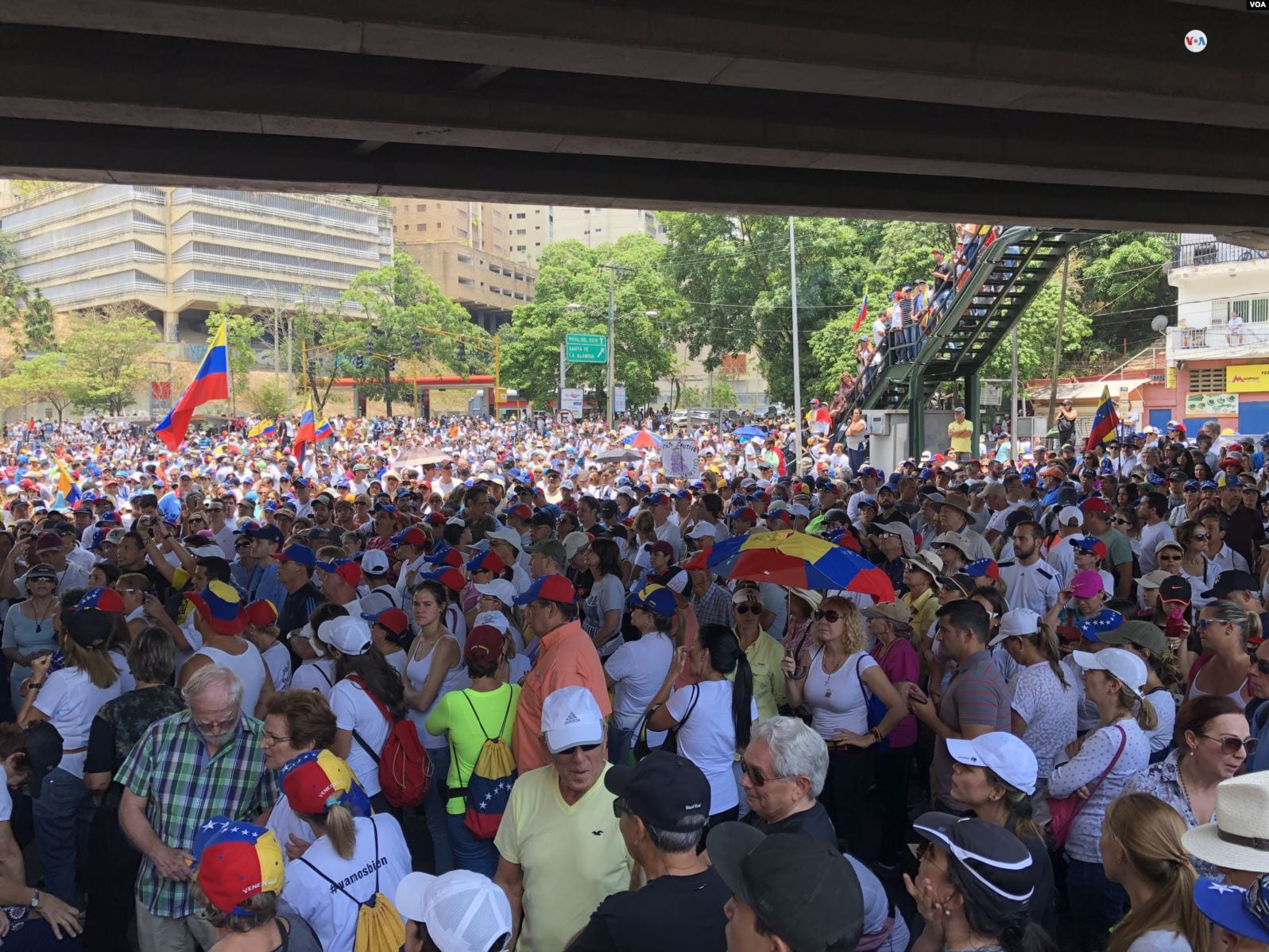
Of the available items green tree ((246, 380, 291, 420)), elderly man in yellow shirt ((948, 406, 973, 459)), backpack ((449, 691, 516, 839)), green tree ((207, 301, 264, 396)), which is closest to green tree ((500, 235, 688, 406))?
green tree ((246, 380, 291, 420))

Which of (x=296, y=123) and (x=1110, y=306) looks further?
(x=1110, y=306)

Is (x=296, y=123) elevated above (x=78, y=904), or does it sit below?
above

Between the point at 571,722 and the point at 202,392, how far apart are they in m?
15.5

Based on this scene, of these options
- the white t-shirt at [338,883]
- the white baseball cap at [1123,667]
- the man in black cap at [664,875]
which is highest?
the white baseball cap at [1123,667]

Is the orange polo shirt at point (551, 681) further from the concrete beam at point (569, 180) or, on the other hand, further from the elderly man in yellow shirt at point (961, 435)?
the elderly man in yellow shirt at point (961, 435)

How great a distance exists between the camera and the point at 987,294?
25.1 meters

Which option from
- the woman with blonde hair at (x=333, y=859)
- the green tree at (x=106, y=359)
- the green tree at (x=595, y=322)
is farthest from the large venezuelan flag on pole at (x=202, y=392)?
the green tree at (x=106, y=359)

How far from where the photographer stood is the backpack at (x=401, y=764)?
5.07 meters

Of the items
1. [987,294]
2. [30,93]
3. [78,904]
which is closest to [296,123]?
[30,93]

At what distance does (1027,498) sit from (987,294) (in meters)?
12.8

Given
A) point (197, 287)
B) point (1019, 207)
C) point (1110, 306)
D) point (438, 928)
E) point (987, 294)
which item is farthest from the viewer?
point (197, 287)

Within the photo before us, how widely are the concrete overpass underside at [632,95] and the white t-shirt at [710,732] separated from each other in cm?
442

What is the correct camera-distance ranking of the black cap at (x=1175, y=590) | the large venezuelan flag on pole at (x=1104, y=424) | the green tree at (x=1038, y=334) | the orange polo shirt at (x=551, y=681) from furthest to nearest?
the green tree at (x=1038, y=334) < the large venezuelan flag on pole at (x=1104, y=424) < the black cap at (x=1175, y=590) < the orange polo shirt at (x=551, y=681)

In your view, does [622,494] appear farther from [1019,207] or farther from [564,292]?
[564,292]
